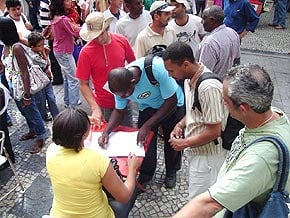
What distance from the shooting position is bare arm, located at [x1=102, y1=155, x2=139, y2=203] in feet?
6.85

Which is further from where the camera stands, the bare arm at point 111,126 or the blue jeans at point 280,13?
the blue jeans at point 280,13

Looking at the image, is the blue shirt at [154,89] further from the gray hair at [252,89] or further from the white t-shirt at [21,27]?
the white t-shirt at [21,27]

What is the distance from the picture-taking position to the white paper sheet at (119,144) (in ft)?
8.86

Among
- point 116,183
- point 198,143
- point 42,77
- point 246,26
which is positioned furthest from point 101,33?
point 246,26

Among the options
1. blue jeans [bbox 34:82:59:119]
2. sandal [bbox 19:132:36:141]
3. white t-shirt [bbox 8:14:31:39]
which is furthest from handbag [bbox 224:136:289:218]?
white t-shirt [bbox 8:14:31:39]

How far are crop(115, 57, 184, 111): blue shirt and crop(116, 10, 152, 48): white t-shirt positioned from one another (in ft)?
4.97

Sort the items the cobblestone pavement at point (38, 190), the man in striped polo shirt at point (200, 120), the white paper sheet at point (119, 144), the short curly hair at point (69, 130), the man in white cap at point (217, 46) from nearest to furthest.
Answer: the short curly hair at point (69, 130), the man in striped polo shirt at point (200, 120), the white paper sheet at point (119, 144), the cobblestone pavement at point (38, 190), the man in white cap at point (217, 46)

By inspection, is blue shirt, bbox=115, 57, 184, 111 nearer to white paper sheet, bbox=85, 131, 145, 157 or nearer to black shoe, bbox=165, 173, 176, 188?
white paper sheet, bbox=85, 131, 145, 157

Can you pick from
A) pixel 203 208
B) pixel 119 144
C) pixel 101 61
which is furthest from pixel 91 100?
pixel 203 208

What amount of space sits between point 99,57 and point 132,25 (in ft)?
4.10

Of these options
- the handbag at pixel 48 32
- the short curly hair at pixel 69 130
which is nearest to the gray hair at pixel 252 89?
the short curly hair at pixel 69 130

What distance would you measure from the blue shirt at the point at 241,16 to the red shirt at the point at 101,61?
7.85 ft

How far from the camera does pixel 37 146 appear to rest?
14.3 feet

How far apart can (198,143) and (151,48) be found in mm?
1704
